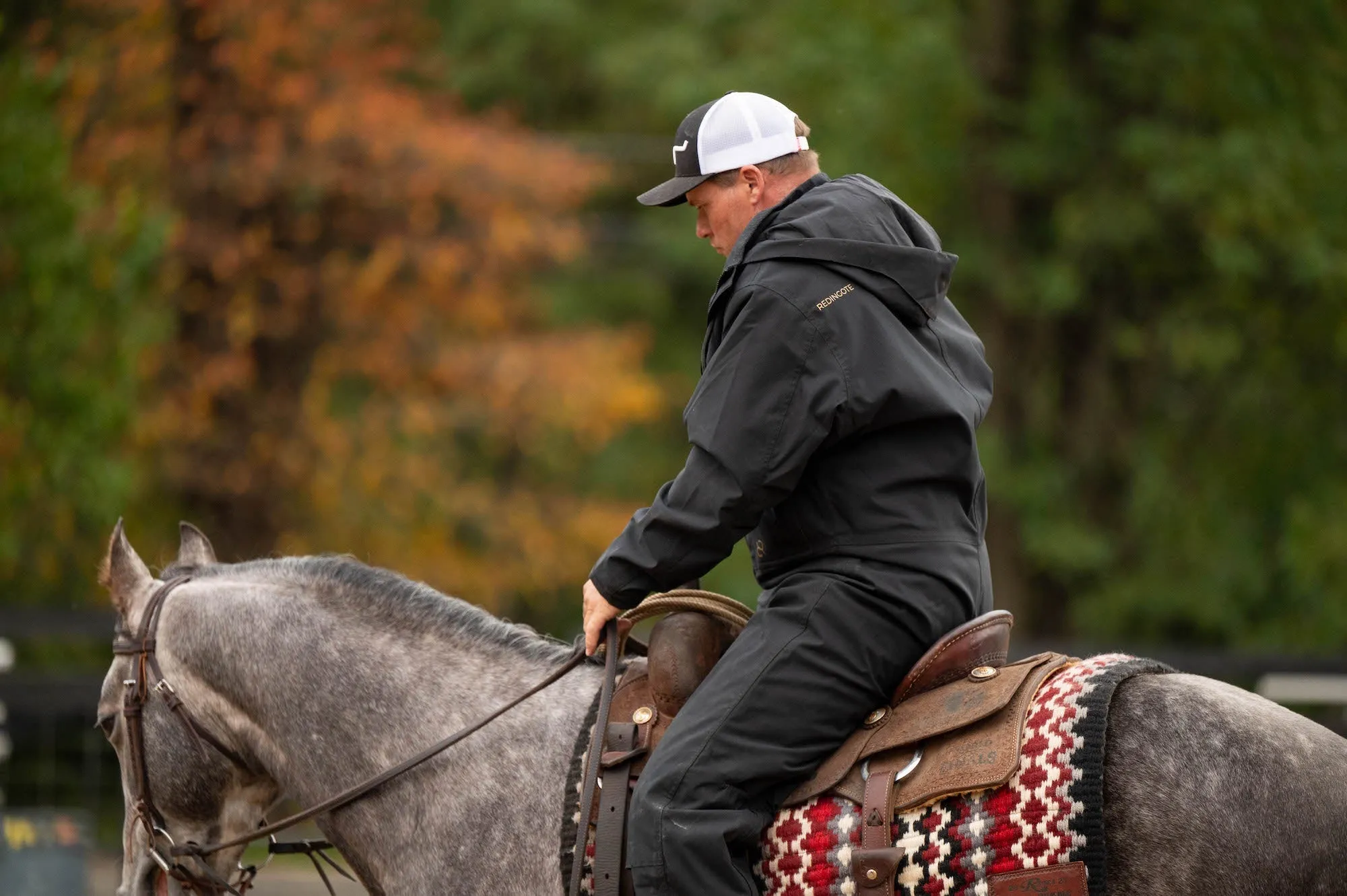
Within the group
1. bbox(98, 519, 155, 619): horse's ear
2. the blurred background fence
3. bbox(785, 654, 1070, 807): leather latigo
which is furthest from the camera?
the blurred background fence

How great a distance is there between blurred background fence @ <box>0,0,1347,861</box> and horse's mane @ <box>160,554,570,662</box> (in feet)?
22.7

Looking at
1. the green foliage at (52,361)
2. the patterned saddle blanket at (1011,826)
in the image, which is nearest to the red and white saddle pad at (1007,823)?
the patterned saddle blanket at (1011,826)

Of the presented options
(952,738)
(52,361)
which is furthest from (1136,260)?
(952,738)

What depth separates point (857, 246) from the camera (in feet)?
10.3

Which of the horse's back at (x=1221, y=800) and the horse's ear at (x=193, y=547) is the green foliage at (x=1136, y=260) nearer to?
the horse's ear at (x=193, y=547)

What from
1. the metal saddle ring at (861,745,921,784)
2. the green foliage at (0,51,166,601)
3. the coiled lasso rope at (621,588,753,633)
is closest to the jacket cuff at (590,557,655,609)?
the coiled lasso rope at (621,588,753,633)

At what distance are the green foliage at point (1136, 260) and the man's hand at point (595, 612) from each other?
9.79 m

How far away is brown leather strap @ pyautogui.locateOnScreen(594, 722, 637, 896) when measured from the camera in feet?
10.3

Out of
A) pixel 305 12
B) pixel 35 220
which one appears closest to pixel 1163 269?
pixel 305 12

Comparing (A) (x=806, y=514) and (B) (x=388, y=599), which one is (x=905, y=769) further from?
(B) (x=388, y=599)

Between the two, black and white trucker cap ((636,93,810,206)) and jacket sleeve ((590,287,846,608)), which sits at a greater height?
black and white trucker cap ((636,93,810,206))

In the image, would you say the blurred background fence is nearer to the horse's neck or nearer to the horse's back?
the horse's neck

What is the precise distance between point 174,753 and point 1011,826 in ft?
7.03

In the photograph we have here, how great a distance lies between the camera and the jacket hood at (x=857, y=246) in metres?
3.13
